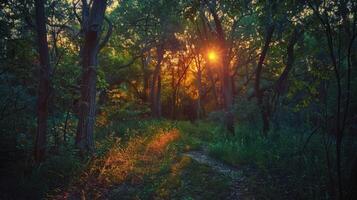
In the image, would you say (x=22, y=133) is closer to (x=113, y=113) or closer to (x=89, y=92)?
(x=89, y=92)

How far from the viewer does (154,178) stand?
8922 mm

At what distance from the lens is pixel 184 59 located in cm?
3161

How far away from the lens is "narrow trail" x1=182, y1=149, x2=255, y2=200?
7621 millimetres

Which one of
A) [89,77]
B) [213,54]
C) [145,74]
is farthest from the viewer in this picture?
[145,74]

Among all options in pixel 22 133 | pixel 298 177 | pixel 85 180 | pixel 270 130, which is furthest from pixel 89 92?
pixel 270 130

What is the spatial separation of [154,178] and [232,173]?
7.92ft

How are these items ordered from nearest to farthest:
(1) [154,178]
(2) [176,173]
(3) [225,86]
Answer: (1) [154,178], (2) [176,173], (3) [225,86]

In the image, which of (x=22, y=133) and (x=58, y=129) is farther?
(x=58, y=129)

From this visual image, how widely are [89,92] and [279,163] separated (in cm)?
644

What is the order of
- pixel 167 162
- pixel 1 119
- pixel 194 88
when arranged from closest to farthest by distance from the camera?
1. pixel 1 119
2. pixel 167 162
3. pixel 194 88

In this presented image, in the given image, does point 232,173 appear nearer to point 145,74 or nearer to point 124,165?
point 124,165

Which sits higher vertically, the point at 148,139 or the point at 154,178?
the point at 148,139

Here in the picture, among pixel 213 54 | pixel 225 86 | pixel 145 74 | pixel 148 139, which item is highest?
pixel 145 74

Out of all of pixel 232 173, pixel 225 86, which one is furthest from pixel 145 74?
pixel 232 173
